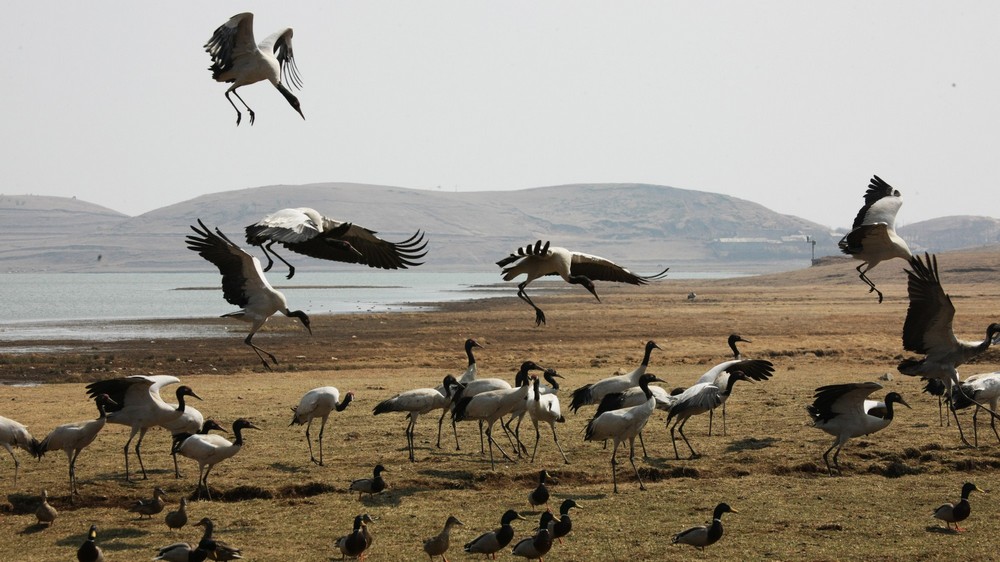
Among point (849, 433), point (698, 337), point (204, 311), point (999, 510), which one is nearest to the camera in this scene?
point (999, 510)

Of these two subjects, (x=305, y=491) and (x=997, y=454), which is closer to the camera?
(x=305, y=491)

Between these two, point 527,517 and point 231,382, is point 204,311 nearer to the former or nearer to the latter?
point 231,382

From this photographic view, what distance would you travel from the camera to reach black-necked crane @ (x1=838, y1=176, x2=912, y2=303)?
1457 cm

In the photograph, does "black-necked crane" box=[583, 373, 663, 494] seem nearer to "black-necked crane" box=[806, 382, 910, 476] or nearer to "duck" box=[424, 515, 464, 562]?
"black-necked crane" box=[806, 382, 910, 476]

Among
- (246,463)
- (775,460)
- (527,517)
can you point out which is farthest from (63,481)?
(775,460)

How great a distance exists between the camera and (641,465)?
13.6 meters

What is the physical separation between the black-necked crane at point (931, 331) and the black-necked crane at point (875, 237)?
518mm

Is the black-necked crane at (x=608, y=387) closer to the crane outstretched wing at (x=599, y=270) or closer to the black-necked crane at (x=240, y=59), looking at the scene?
the crane outstretched wing at (x=599, y=270)

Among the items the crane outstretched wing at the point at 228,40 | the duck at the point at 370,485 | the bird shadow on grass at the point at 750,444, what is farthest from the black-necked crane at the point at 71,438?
the bird shadow on grass at the point at 750,444

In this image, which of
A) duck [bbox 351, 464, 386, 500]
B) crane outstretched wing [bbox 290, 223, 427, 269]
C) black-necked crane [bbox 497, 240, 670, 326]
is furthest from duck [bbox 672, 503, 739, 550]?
crane outstretched wing [bbox 290, 223, 427, 269]

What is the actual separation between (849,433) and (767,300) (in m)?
49.2

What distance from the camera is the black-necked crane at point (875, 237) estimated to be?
14567 millimetres

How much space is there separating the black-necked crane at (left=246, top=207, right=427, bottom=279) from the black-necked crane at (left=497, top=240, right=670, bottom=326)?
4.63 ft

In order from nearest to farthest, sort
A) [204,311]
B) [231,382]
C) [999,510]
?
1. [999,510]
2. [231,382]
3. [204,311]
